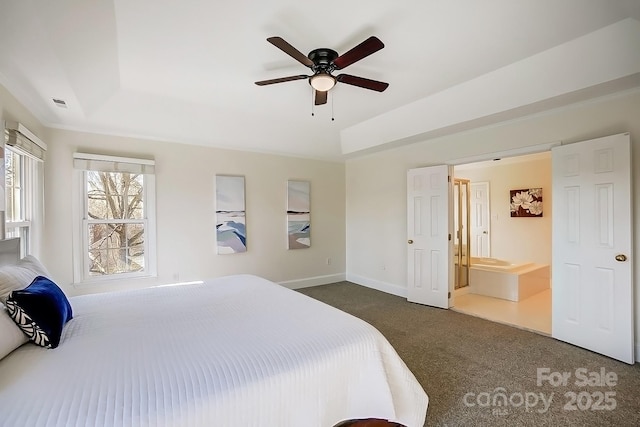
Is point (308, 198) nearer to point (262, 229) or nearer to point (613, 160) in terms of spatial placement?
point (262, 229)

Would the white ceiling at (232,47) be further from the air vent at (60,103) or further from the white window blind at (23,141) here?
the white window blind at (23,141)

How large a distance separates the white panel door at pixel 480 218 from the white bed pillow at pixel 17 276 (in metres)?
7.01

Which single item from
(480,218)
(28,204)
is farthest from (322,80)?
(480,218)

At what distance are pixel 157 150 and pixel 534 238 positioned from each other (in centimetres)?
660

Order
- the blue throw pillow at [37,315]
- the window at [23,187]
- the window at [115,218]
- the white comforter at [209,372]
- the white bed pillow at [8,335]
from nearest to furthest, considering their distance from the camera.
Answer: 1. the white comforter at [209,372]
2. the white bed pillow at [8,335]
3. the blue throw pillow at [37,315]
4. the window at [23,187]
5. the window at [115,218]

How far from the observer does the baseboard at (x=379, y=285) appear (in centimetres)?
471

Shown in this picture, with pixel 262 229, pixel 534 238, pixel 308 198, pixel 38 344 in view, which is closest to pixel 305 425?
pixel 38 344

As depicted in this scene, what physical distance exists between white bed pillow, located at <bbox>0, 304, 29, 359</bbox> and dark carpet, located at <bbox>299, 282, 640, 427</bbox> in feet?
7.14

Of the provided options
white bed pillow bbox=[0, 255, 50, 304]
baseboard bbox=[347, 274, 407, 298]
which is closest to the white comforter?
white bed pillow bbox=[0, 255, 50, 304]

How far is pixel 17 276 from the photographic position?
1.67 meters

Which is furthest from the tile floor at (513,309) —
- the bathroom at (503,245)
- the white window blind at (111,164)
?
the white window blind at (111,164)

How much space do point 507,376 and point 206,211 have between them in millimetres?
3926

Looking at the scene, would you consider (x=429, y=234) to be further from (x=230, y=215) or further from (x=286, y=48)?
(x=286, y=48)

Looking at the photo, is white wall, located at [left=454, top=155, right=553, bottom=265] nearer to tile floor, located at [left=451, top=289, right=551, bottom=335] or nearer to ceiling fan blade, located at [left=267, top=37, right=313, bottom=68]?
tile floor, located at [left=451, top=289, right=551, bottom=335]
